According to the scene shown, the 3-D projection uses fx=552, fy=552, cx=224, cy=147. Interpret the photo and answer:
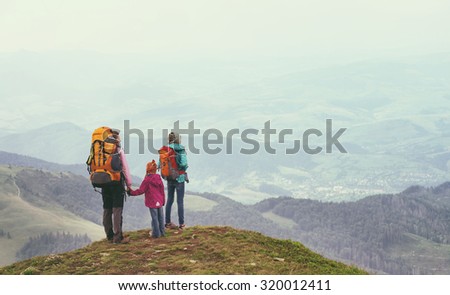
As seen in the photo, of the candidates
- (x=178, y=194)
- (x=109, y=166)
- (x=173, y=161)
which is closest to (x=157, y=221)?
(x=178, y=194)

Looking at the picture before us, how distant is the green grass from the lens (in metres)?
20.9

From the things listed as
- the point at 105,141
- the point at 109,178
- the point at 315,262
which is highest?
the point at 105,141

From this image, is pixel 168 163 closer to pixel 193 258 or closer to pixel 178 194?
pixel 178 194

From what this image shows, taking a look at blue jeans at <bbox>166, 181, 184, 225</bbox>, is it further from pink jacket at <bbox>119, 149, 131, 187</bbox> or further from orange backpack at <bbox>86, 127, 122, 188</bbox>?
orange backpack at <bbox>86, 127, 122, 188</bbox>

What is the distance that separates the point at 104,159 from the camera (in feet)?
83.3

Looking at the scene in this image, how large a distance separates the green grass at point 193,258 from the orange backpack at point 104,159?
328 centimetres

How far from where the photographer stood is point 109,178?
25406mm

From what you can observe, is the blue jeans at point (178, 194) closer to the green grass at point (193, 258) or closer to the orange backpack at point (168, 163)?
the orange backpack at point (168, 163)

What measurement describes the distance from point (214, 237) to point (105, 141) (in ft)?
22.3

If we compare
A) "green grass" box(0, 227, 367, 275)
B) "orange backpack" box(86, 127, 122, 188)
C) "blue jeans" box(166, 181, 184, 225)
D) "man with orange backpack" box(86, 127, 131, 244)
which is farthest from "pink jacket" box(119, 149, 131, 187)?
"blue jeans" box(166, 181, 184, 225)

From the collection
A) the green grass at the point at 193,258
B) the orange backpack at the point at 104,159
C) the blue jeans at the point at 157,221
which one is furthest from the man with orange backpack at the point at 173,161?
the orange backpack at the point at 104,159
